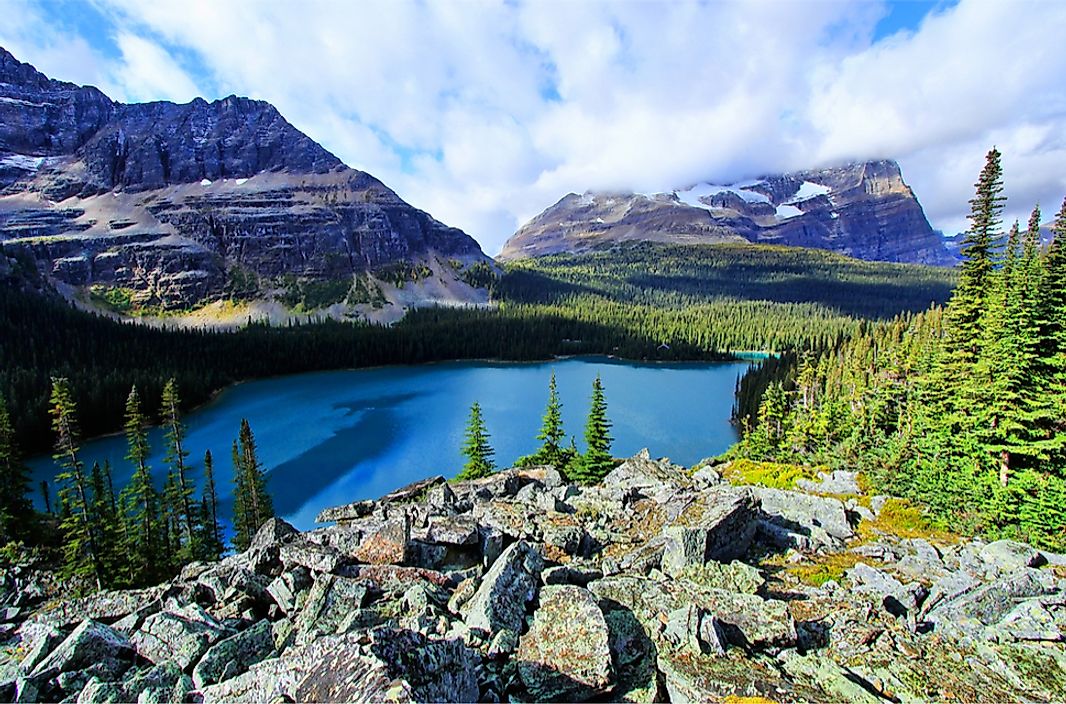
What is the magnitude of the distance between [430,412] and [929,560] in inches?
2741

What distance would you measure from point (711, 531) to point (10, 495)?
40.1 m

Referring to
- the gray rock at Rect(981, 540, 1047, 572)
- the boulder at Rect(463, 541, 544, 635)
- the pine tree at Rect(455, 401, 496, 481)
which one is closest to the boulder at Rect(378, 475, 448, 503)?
the pine tree at Rect(455, 401, 496, 481)

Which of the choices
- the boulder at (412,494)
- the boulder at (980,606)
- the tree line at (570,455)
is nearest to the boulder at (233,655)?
the boulder at (980,606)

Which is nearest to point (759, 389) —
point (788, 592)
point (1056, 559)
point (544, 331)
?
point (1056, 559)

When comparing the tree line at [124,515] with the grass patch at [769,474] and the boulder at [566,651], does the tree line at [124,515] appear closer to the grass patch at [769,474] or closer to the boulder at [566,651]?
the boulder at [566,651]

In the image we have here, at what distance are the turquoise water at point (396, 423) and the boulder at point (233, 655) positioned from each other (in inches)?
1282

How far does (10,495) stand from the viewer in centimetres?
2981

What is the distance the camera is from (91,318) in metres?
107

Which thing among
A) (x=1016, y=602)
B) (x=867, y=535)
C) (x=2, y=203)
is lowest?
(x=867, y=535)

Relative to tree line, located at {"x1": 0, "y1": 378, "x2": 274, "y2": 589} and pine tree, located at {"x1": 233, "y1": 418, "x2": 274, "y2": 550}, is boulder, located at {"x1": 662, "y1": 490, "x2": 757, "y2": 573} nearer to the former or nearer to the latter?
pine tree, located at {"x1": 233, "y1": 418, "x2": 274, "y2": 550}

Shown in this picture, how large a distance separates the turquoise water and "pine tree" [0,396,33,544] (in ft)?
43.1

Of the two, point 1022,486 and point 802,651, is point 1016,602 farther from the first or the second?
point 1022,486

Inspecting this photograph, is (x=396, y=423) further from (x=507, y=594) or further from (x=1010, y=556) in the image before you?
(x=1010, y=556)

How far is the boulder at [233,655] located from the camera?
26.8 ft
